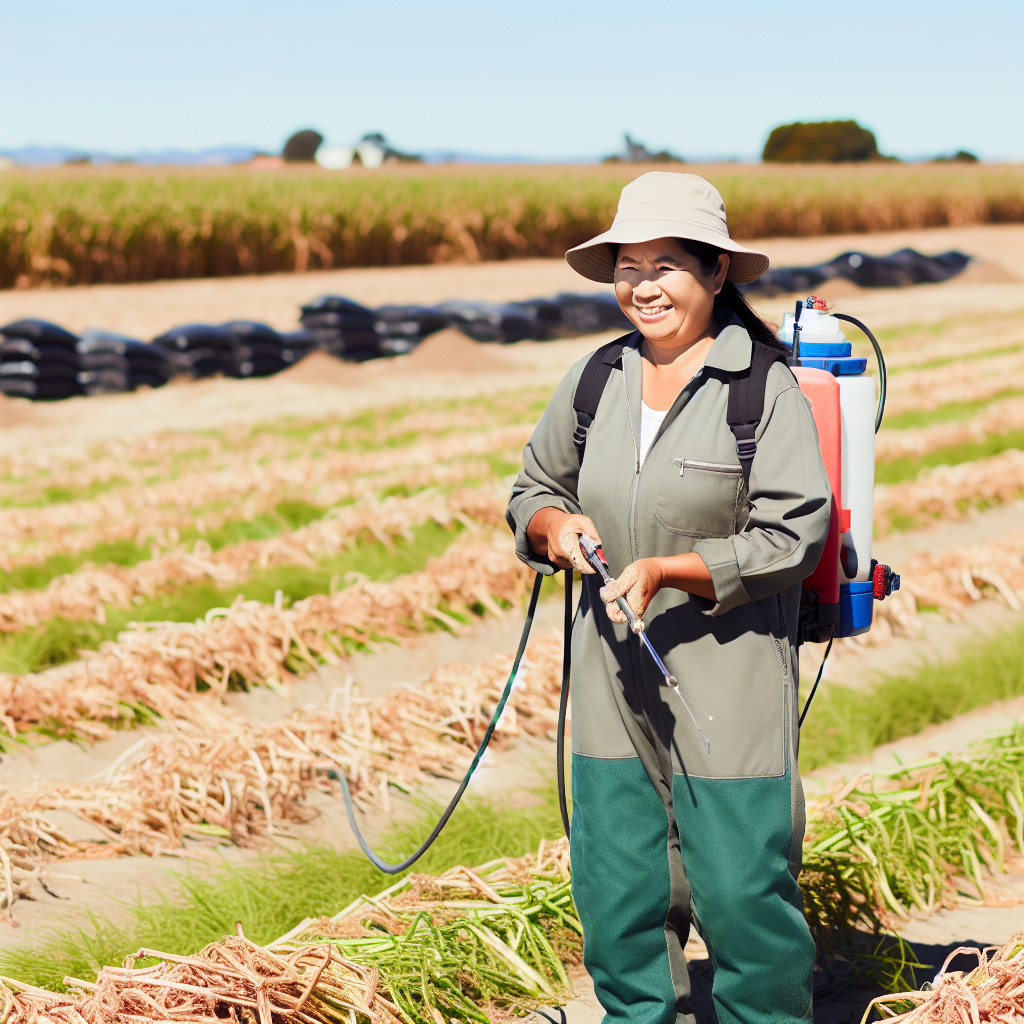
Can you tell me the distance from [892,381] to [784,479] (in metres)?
12.7

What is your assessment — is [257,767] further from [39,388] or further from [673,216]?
[39,388]

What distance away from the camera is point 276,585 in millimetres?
7105

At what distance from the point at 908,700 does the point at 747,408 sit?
3.61 metres

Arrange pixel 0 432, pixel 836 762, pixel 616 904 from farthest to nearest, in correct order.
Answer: pixel 0 432 → pixel 836 762 → pixel 616 904

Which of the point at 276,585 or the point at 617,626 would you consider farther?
the point at 276,585

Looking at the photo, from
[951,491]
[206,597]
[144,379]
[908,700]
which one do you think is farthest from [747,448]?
[144,379]

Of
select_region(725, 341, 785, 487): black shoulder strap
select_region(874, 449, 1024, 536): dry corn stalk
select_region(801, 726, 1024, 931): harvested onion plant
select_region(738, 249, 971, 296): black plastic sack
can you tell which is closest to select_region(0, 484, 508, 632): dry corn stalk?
select_region(874, 449, 1024, 536): dry corn stalk

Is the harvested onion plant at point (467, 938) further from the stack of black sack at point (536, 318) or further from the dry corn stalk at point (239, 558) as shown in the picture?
the stack of black sack at point (536, 318)

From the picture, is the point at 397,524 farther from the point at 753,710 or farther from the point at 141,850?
the point at 753,710

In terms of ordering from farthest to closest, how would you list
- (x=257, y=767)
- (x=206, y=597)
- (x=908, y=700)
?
(x=206, y=597) → (x=908, y=700) → (x=257, y=767)

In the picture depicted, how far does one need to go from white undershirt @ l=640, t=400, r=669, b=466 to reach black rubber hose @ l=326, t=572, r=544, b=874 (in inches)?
19.6

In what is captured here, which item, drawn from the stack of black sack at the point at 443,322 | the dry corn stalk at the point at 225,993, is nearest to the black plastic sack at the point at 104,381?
the stack of black sack at the point at 443,322

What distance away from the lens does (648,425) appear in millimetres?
2795

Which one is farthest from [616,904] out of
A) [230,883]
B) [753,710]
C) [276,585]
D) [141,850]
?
[276,585]
